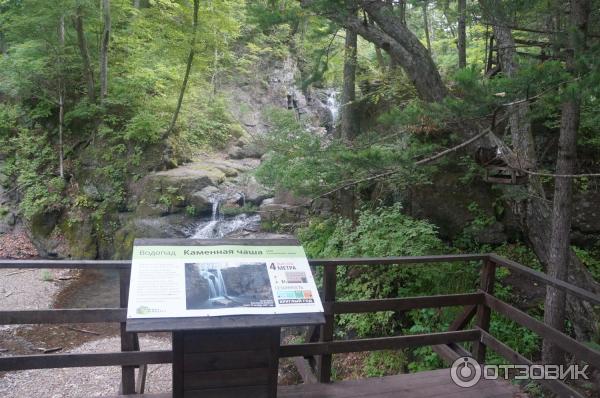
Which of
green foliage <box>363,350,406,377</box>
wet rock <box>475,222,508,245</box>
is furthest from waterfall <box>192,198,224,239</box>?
wet rock <box>475,222,508,245</box>

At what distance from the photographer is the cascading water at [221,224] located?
11641 millimetres

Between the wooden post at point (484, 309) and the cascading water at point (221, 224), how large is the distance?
321 inches

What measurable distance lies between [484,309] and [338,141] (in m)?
2.62

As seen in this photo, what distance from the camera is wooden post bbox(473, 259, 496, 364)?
398 centimetres

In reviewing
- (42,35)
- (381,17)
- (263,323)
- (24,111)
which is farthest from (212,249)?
(24,111)

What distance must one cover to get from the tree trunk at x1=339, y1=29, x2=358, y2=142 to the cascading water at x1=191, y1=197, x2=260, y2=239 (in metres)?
4.06

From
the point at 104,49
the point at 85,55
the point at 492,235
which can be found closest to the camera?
the point at 492,235

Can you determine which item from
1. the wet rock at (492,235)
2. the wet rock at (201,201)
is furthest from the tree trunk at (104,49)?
the wet rock at (492,235)

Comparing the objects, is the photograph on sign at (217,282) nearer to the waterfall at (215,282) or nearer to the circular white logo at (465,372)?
the waterfall at (215,282)

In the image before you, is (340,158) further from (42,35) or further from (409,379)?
(42,35)

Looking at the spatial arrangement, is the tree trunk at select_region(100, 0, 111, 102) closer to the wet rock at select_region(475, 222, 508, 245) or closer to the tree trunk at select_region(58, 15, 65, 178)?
the tree trunk at select_region(58, 15, 65, 178)

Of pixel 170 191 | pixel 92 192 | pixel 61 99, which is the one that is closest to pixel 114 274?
pixel 170 191

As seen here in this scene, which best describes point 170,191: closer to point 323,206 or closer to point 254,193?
point 254,193

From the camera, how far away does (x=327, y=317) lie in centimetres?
347
